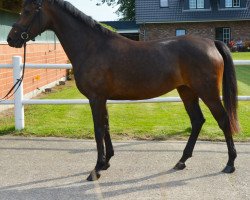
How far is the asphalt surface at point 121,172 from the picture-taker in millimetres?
4090

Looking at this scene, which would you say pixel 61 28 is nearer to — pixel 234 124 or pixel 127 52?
pixel 127 52

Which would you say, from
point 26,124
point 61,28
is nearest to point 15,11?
point 26,124

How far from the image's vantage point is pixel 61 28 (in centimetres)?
469

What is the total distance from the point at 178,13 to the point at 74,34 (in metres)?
33.0

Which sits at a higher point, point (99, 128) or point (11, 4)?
point (11, 4)

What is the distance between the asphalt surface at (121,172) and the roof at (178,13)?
31.3 meters

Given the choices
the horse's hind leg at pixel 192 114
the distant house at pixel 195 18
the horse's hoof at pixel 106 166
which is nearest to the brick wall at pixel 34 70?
the horse's hoof at pixel 106 166

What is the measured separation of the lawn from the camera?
660 cm

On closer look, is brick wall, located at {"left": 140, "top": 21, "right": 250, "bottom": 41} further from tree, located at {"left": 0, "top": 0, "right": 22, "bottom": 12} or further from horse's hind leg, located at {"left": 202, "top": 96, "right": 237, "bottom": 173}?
horse's hind leg, located at {"left": 202, "top": 96, "right": 237, "bottom": 173}

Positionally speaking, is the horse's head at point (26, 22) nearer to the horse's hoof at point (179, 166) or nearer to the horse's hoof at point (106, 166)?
the horse's hoof at point (106, 166)

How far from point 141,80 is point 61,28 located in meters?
1.13

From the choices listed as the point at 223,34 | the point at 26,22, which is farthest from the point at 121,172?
the point at 223,34

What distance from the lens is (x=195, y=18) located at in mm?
36188

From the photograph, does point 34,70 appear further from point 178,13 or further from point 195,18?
point 195,18
